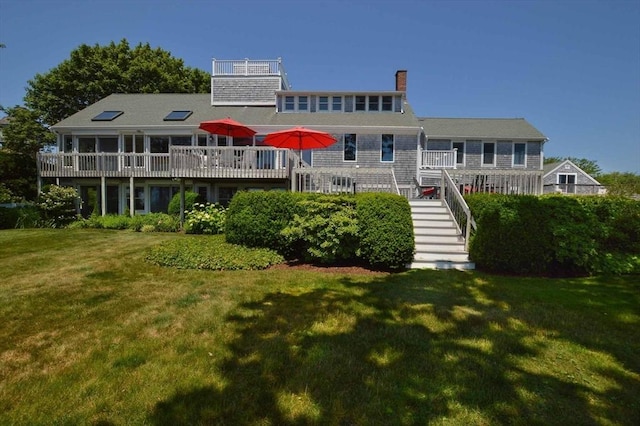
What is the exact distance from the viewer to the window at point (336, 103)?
1961cm

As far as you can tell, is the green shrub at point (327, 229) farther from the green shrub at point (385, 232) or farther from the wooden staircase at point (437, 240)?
the wooden staircase at point (437, 240)

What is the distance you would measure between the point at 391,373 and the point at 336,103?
18424mm

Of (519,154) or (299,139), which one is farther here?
(519,154)

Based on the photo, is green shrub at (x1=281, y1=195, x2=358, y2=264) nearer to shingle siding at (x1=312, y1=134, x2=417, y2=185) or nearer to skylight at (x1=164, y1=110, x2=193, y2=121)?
shingle siding at (x1=312, y1=134, x2=417, y2=185)

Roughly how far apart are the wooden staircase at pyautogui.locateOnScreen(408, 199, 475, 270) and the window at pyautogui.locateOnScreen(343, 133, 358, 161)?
24.8 ft

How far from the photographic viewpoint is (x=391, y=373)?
10.4 feet

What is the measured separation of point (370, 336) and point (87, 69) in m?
36.9

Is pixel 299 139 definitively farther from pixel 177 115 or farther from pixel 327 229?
pixel 177 115

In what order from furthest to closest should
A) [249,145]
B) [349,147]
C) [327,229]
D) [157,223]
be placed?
[249,145], [349,147], [157,223], [327,229]

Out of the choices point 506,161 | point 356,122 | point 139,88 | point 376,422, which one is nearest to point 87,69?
point 139,88

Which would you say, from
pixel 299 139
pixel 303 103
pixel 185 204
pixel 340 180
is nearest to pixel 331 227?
pixel 340 180

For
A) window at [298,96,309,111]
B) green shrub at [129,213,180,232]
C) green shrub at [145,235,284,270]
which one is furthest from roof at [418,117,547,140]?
green shrub at [145,235,284,270]

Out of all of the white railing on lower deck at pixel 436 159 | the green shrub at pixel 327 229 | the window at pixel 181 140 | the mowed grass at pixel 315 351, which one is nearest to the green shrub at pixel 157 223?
the window at pixel 181 140

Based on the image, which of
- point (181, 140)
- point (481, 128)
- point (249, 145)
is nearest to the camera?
point (249, 145)
